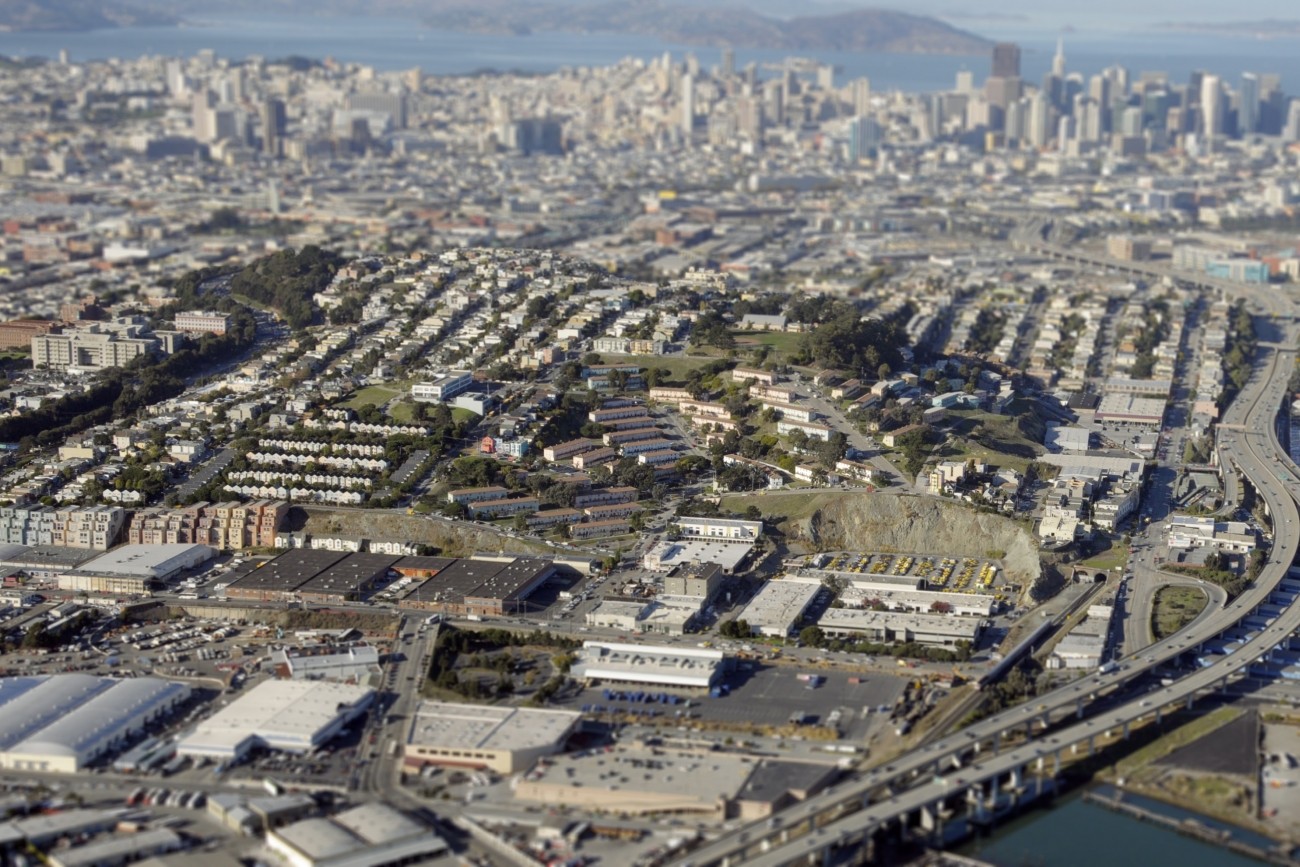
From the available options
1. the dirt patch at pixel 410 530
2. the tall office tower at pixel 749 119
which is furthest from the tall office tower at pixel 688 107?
the dirt patch at pixel 410 530

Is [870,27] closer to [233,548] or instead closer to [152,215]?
[152,215]

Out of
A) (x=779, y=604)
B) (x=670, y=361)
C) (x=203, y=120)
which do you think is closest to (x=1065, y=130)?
(x=203, y=120)

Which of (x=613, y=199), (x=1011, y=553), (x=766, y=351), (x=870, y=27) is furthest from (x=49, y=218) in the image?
(x=870, y=27)

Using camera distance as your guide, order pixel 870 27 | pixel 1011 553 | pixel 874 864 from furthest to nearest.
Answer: pixel 870 27 < pixel 1011 553 < pixel 874 864

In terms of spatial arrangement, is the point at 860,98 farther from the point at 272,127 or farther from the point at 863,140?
the point at 272,127

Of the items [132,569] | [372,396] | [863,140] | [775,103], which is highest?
[775,103]

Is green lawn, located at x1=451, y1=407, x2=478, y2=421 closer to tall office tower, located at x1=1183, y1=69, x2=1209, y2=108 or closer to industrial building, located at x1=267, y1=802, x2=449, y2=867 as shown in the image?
industrial building, located at x1=267, y1=802, x2=449, y2=867

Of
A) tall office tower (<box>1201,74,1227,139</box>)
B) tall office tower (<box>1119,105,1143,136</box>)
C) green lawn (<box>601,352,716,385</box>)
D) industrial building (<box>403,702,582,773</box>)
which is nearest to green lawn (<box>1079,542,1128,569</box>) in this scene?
industrial building (<box>403,702,582,773</box>)
